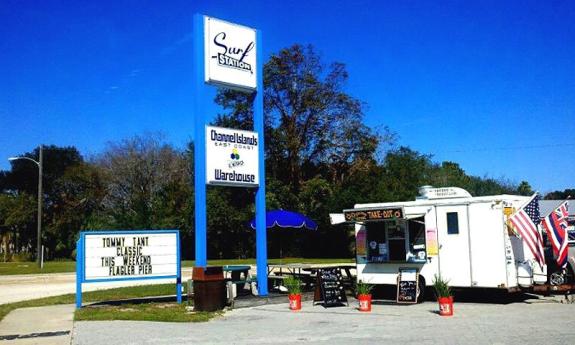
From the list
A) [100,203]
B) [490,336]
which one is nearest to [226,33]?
[490,336]

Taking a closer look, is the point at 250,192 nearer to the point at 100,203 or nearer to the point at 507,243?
the point at 100,203

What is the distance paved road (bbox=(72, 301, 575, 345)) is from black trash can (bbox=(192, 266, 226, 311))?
44cm

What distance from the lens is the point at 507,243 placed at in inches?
562

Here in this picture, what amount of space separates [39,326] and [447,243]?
31.2 feet

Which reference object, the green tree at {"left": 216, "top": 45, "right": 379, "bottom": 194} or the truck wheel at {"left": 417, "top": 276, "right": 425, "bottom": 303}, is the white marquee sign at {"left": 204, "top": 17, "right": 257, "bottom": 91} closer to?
the truck wheel at {"left": 417, "top": 276, "right": 425, "bottom": 303}

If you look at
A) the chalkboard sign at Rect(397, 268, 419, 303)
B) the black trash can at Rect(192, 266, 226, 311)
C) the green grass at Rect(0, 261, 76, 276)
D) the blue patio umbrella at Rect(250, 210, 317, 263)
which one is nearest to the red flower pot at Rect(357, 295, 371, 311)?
the chalkboard sign at Rect(397, 268, 419, 303)

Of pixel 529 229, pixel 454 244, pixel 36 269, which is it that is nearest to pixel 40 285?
pixel 36 269

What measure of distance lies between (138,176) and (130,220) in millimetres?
12999

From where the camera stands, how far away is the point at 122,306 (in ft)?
52.4

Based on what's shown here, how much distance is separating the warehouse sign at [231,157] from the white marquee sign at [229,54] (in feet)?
4.59

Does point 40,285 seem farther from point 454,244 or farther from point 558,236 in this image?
point 558,236

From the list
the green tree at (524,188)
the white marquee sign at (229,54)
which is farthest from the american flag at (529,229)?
the green tree at (524,188)

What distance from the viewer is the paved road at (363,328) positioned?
32.5 feet

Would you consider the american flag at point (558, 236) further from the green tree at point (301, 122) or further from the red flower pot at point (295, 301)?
the green tree at point (301, 122)
